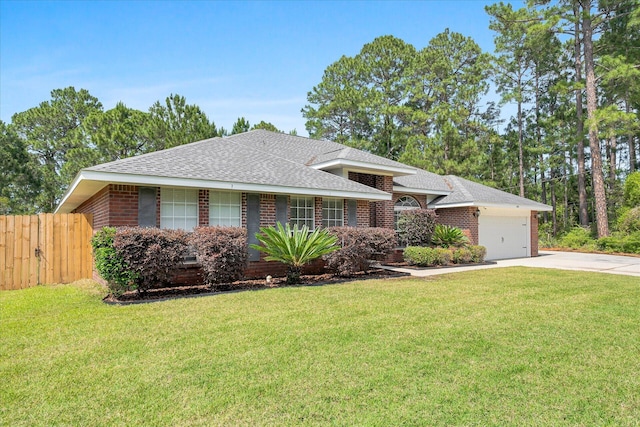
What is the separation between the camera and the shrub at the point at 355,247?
10.7 metres

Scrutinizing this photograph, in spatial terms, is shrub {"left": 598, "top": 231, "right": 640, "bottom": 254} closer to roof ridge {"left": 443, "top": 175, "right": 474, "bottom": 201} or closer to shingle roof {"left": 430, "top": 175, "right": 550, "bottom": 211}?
shingle roof {"left": 430, "top": 175, "right": 550, "bottom": 211}

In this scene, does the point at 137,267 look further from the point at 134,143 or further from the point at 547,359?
the point at 134,143

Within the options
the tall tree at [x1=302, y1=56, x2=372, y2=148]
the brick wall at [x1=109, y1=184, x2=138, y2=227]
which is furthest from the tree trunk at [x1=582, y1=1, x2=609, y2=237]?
the brick wall at [x1=109, y1=184, x2=138, y2=227]

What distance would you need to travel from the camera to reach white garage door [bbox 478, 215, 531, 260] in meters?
17.8

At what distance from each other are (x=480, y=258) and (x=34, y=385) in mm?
15594

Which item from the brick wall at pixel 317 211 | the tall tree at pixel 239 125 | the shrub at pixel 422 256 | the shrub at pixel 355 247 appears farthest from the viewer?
the tall tree at pixel 239 125

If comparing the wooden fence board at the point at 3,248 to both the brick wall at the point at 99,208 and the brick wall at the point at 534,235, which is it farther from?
the brick wall at the point at 534,235

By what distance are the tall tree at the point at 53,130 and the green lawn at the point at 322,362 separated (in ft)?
92.1

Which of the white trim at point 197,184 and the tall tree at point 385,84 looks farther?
the tall tree at point 385,84

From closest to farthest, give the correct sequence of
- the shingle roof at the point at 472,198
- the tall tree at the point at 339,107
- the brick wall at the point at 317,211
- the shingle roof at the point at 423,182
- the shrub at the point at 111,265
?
the shrub at the point at 111,265, the brick wall at the point at 317,211, the shingle roof at the point at 472,198, the shingle roof at the point at 423,182, the tall tree at the point at 339,107

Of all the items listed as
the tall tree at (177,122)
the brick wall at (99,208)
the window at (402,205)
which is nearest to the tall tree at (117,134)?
the tall tree at (177,122)

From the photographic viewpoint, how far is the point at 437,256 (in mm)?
14062

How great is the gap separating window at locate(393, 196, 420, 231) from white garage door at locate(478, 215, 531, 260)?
3.22m

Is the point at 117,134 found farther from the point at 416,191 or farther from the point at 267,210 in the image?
the point at 416,191
